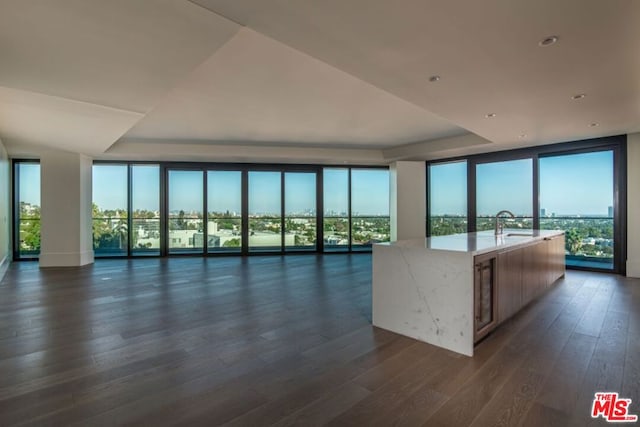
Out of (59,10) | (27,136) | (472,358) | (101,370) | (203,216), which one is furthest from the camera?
(203,216)

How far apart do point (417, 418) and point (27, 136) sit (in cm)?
695

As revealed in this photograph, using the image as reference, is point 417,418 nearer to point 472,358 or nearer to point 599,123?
point 472,358

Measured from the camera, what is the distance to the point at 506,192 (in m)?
7.11

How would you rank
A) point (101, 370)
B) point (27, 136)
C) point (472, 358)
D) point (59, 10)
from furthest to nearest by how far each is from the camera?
point (27, 136), point (472, 358), point (101, 370), point (59, 10)

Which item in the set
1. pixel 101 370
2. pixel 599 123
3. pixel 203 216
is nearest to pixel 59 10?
pixel 101 370

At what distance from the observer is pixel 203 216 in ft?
28.1

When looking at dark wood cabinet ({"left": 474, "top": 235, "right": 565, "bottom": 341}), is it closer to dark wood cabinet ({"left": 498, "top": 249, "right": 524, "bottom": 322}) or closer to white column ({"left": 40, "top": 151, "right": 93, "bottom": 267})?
dark wood cabinet ({"left": 498, "top": 249, "right": 524, "bottom": 322})

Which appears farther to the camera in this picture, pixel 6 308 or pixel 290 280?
pixel 290 280

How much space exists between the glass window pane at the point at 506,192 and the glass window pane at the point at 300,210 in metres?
4.13

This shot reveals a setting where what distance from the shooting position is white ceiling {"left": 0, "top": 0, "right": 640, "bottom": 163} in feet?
6.64

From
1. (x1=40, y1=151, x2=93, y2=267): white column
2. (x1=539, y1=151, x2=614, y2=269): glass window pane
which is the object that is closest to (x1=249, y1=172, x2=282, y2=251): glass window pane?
(x1=40, y1=151, x2=93, y2=267): white column

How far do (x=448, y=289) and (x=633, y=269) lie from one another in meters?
5.05

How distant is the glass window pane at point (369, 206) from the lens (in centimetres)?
919

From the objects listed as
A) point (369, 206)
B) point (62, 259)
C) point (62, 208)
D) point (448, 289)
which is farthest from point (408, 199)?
point (62, 259)
